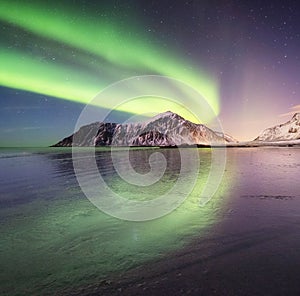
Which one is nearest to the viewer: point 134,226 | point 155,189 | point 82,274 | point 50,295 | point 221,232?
point 50,295

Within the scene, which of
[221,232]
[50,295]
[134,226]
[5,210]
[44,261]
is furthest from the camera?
[5,210]

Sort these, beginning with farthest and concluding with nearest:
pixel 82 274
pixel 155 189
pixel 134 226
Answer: pixel 155 189 < pixel 134 226 < pixel 82 274

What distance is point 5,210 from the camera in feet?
31.6

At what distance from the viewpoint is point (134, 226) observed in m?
7.61

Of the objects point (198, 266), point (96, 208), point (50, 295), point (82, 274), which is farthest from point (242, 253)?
point (96, 208)

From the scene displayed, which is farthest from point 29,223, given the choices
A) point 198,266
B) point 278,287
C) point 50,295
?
point 278,287

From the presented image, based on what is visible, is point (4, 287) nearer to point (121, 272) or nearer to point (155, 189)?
point (121, 272)

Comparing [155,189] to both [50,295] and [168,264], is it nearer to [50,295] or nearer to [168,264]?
[168,264]

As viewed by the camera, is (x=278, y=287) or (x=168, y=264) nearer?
(x=278, y=287)

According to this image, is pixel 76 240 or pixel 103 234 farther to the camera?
pixel 103 234

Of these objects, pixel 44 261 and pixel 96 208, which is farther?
pixel 96 208

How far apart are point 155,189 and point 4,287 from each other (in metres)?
9.89

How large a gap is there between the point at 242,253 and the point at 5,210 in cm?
827

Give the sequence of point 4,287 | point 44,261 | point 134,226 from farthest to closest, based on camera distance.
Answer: point 134,226, point 44,261, point 4,287
